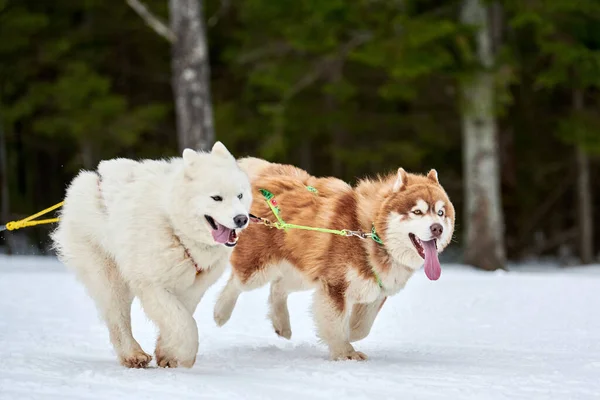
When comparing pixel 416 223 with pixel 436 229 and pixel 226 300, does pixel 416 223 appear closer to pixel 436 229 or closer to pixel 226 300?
pixel 436 229

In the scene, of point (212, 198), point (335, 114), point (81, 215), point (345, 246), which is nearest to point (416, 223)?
point (345, 246)

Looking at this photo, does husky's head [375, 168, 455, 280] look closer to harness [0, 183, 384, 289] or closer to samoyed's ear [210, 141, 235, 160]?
harness [0, 183, 384, 289]

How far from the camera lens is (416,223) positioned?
6.03m

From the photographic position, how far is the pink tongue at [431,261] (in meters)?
5.91

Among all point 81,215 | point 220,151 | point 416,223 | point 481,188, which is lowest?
point 416,223

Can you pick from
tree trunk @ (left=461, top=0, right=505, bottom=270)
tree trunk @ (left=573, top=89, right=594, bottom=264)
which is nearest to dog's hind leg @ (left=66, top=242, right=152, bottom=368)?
tree trunk @ (left=461, top=0, right=505, bottom=270)

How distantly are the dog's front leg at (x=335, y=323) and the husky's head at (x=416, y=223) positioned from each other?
0.51 metres

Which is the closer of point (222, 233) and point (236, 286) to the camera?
point (222, 233)

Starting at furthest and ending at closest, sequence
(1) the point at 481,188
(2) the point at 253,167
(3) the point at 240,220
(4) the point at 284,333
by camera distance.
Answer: (1) the point at 481,188 < (2) the point at 253,167 < (4) the point at 284,333 < (3) the point at 240,220

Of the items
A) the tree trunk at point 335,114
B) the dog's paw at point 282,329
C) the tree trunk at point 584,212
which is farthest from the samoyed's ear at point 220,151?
the tree trunk at point 584,212

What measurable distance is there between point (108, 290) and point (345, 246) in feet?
5.42

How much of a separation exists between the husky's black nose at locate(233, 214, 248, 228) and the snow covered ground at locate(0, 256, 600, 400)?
0.90m

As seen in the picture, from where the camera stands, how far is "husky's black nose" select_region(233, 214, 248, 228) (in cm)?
524

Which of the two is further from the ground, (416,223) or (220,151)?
(220,151)
